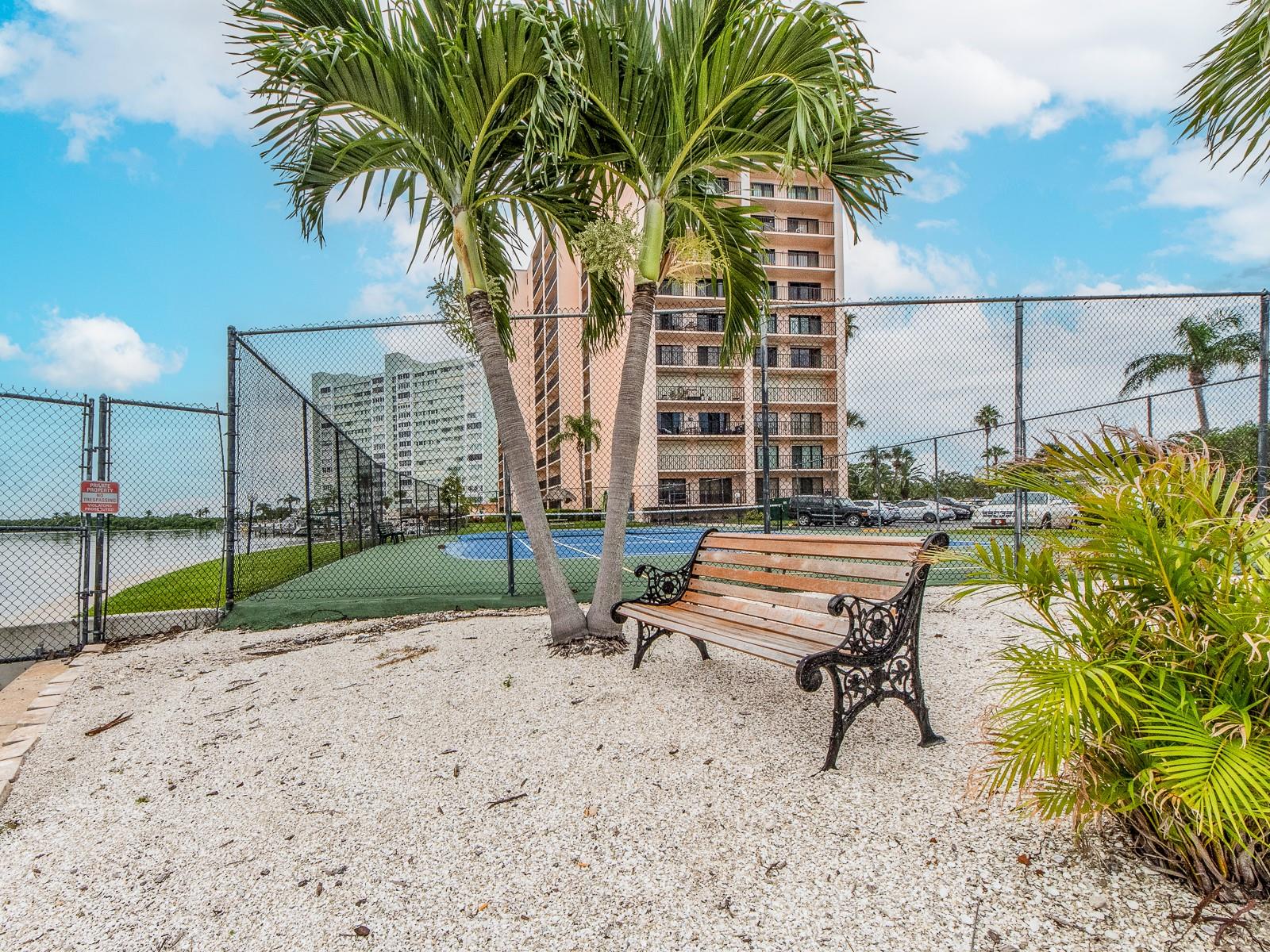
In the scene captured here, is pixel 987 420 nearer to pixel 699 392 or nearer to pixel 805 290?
pixel 699 392

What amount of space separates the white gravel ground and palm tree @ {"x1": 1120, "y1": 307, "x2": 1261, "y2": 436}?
490 cm

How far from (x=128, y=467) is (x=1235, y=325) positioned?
10862 mm

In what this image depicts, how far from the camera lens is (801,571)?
3.39m

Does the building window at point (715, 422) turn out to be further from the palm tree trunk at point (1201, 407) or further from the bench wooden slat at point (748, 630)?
the bench wooden slat at point (748, 630)

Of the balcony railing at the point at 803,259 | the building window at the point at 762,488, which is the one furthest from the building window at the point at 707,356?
the building window at the point at 762,488

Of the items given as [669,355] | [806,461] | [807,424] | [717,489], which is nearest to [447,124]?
[717,489]

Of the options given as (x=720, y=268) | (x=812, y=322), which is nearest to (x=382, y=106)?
(x=720, y=268)

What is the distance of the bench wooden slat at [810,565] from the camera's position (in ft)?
9.20

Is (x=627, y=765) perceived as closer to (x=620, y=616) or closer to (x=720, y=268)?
(x=620, y=616)

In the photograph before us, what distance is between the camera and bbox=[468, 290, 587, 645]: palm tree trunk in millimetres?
4305

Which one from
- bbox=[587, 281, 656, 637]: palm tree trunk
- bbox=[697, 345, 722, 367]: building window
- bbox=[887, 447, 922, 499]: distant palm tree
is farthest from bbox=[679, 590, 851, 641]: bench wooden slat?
bbox=[697, 345, 722, 367]: building window

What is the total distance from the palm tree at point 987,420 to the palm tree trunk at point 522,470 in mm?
4217

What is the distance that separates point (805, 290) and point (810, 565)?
137 feet

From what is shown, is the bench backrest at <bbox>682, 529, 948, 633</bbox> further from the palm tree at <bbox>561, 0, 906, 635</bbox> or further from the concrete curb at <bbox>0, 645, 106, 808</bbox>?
the concrete curb at <bbox>0, 645, 106, 808</bbox>
